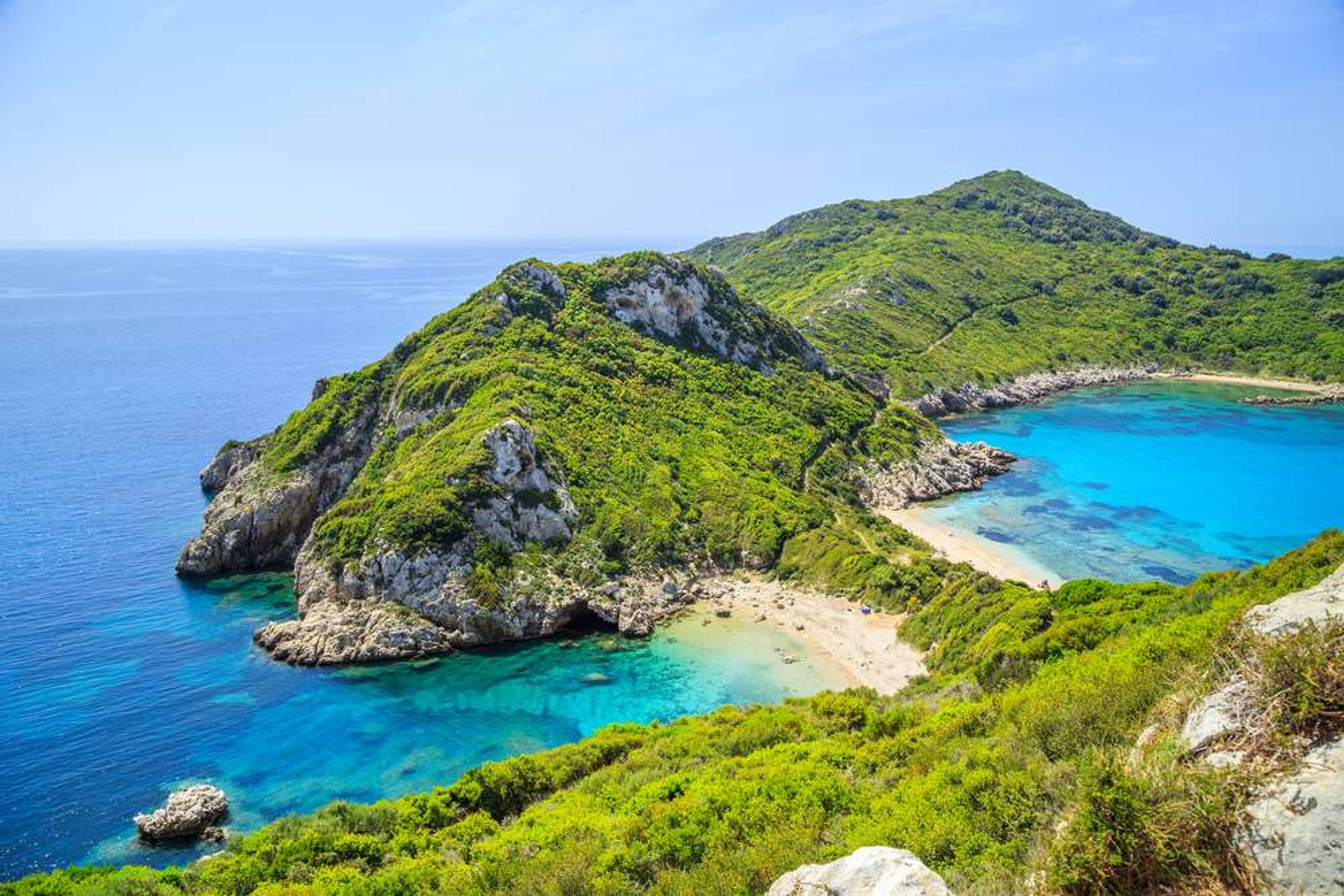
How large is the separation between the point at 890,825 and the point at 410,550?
38.7 metres

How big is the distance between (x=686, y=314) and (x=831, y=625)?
4271 cm

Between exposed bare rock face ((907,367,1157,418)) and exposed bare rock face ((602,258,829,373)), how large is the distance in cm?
3497

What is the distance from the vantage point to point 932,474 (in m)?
73.5

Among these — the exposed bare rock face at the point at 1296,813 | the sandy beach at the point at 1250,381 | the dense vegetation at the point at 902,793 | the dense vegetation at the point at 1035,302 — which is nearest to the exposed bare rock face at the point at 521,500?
the dense vegetation at the point at 902,793

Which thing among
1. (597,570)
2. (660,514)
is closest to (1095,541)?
(660,514)

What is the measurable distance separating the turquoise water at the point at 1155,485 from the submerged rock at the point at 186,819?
53455mm

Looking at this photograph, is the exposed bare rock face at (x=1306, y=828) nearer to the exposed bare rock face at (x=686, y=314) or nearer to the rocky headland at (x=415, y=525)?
the rocky headland at (x=415, y=525)

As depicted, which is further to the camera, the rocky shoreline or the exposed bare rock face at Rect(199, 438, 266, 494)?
the rocky shoreline

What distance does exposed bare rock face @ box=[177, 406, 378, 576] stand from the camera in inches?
2191

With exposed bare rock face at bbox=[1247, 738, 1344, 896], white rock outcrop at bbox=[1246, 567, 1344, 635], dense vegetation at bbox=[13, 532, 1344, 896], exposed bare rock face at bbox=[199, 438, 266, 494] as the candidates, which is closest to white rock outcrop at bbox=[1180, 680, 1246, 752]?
dense vegetation at bbox=[13, 532, 1344, 896]

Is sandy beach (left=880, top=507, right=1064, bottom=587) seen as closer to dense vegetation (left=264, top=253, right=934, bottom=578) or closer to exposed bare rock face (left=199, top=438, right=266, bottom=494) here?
dense vegetation (left=264, top=253, right=934, bottom=578)

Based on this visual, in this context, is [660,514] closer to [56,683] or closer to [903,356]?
[56,683]

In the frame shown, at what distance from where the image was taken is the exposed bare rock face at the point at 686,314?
257 ft

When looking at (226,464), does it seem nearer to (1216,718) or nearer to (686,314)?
(686,314)
